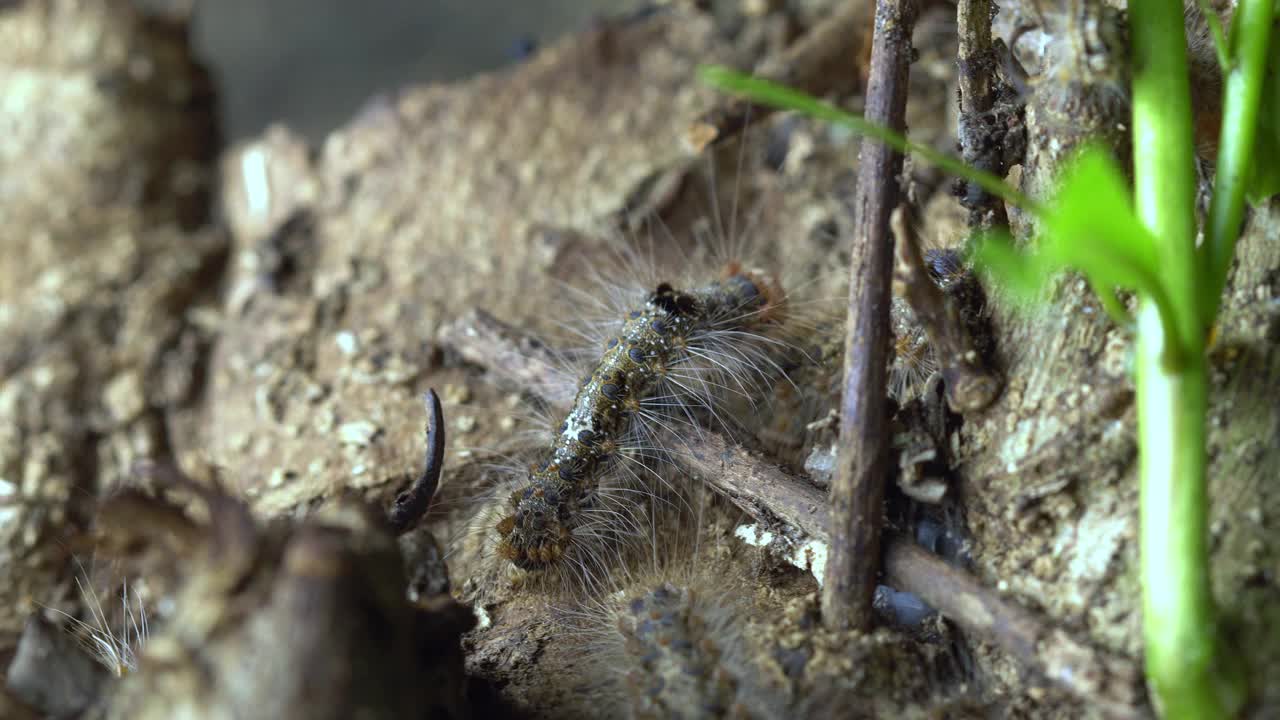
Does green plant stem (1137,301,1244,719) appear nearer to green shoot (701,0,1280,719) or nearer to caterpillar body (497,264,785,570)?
green shoot (701,0,1280,719)

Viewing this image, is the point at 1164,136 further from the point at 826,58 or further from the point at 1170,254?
the point at 826,58

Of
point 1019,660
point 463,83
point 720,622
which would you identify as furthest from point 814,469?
point 463,83

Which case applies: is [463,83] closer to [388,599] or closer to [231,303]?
[231,303]

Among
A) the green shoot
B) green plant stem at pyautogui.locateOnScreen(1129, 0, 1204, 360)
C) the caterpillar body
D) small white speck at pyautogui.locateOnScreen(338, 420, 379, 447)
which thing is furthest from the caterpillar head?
green plant stem at pyautogui.locateOnScreen(1129, 0, 1204, 360)

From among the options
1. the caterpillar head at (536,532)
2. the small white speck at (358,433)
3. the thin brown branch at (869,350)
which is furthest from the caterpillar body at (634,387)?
the thin brown branch at (869,350)

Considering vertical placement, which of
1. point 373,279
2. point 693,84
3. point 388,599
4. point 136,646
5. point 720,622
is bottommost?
point 136,646

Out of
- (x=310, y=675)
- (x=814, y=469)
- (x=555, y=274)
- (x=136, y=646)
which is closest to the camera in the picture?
(x=310, y=675)

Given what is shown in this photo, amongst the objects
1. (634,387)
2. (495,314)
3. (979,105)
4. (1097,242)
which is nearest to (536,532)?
(634,387)
